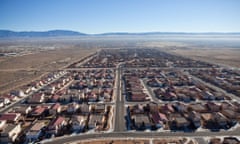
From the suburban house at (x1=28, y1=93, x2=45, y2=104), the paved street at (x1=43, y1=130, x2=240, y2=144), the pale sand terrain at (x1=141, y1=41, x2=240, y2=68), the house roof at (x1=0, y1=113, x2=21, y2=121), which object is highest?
the house roof at (x1=0, y1=113, x2=21, y2=121)

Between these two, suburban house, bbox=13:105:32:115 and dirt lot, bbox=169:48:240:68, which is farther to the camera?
dirt lot, bbox=169:48:240:68

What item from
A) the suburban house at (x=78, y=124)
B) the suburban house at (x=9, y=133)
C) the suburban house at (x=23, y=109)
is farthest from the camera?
the suburban house at (x=23, y=109)

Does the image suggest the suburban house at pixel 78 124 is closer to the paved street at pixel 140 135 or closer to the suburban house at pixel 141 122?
the paved street at pixel 140 135

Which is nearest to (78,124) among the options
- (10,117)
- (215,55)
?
(10,117)

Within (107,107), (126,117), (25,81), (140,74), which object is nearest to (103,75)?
(140,74)

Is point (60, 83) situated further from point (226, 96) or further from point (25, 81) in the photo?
point (226, 96)

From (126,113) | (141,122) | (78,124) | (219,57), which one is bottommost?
(219,57)

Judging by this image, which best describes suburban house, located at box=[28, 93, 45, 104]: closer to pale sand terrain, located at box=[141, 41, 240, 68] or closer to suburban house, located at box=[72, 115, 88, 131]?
suburban house, located at box=[72, 115, 88, 131]

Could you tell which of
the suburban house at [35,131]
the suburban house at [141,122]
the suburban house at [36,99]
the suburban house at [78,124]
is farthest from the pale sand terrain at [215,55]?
the suburban house at [35,131]

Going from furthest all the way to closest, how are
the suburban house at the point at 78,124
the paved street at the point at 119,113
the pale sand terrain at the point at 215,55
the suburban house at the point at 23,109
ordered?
the pale sand terrain at the point at 215,55, the suburban house at the point at 23,109, the paved street at the point at 119,113, the suburban house at the point at 78,124

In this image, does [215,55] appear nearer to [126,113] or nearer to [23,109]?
[126,113]

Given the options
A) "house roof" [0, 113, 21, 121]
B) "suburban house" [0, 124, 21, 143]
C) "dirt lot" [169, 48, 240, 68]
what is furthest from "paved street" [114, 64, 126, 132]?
"dirt lot" [169, 48, 240, 68]
